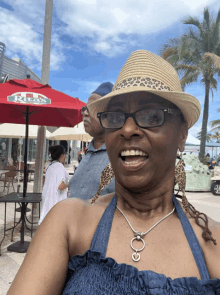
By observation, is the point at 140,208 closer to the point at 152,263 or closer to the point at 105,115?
the point at 152,263

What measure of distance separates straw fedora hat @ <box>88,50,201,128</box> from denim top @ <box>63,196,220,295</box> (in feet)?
1.82

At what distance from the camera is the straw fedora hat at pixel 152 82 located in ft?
3.34

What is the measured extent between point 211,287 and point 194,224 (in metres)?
0.25

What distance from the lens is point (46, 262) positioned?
0.89 meters

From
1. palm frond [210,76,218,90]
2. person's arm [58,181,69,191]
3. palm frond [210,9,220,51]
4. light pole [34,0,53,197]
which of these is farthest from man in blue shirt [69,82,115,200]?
palm frond [210,76,218,90]

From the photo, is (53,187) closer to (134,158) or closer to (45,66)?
(45,66)

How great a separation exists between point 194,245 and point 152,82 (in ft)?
2.21

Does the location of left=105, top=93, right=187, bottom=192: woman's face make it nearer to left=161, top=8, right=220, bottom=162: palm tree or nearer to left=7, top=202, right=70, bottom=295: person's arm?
left=7, top=202, right=70, bottom=295: person's arm

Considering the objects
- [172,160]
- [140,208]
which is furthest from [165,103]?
[140,208]

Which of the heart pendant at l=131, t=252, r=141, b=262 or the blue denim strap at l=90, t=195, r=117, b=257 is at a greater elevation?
the blue denim strap at l=90, t=195, r=117, b=257

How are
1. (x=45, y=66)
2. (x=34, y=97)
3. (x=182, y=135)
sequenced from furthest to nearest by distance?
(x=45, y=66) < (x=34, y=97) < (x=182, y=135)

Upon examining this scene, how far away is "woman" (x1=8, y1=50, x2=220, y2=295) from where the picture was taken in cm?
87

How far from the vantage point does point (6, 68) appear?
21656 millimetres

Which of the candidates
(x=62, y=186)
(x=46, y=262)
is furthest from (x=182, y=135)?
(x=62, y=186)
